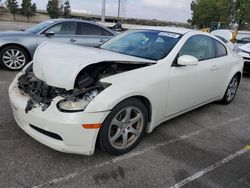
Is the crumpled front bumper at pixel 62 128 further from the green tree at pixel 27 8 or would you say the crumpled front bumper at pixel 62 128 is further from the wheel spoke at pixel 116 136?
the green tree at pixel 27 8

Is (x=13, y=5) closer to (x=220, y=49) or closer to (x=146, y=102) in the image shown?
(x=220, y=49)

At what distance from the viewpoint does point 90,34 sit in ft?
22.8

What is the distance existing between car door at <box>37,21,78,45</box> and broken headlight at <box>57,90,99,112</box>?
14.1ft

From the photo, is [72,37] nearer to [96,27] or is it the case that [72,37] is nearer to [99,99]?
[96,27]

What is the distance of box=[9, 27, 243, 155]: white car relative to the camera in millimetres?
2372

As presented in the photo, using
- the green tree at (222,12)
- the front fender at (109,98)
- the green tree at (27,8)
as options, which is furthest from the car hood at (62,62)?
the green tree at (27,8)

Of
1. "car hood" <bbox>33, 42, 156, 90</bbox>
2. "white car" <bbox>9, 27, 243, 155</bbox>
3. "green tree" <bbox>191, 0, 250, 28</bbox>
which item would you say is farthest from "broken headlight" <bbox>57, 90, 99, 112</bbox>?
"green tree" <bbox>191, 0, 250, 28</bbox>

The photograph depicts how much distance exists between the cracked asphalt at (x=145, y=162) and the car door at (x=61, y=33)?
312 centimetres

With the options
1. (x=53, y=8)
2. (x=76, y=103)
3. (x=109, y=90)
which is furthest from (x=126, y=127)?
(x=53, y=8)

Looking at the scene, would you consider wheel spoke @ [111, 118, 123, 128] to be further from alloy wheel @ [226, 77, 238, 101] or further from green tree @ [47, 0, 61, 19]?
green tree @ [47, 0, 61, 19]

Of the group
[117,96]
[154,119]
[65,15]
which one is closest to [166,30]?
[154,119]

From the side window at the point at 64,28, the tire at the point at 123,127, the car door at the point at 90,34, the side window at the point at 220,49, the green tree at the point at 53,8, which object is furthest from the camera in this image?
the green tree at the point at 53,8

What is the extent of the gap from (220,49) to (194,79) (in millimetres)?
1303

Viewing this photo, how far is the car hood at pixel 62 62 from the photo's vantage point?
94.3 inches
